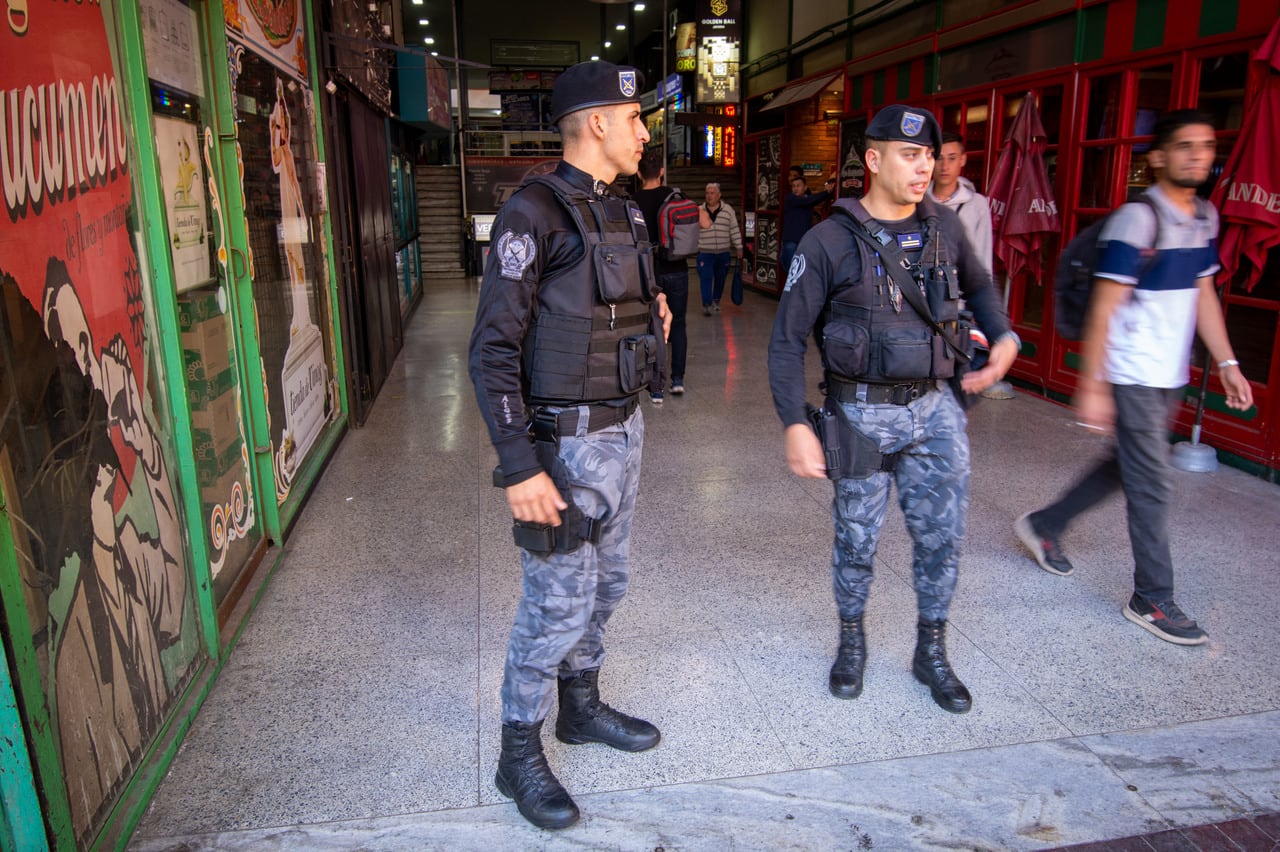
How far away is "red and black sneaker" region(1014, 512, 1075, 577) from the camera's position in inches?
153

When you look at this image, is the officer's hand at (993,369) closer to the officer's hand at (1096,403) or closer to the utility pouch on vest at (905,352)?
the utility pouch on vest at (905,352)

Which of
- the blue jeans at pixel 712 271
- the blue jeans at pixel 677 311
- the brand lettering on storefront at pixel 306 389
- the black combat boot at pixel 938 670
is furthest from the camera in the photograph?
the blue jeans at pixel 712 271

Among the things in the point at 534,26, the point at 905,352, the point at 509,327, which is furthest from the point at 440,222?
the point at 509,327

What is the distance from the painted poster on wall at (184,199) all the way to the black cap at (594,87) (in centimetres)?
140

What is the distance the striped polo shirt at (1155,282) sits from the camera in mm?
3129

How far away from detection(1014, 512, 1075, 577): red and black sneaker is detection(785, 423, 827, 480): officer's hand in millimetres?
1739

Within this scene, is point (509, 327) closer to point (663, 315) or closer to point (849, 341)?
point (663, 315)

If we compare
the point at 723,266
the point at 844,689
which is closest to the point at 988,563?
the point at 844,689

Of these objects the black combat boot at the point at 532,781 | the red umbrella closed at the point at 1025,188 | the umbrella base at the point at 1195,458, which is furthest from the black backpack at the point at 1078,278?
the red umbrella closed at the point at 1025,188

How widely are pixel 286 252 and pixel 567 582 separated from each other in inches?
122

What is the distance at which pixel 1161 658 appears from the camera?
3.20m

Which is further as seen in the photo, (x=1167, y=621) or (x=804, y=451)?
(x=1167, y=621)

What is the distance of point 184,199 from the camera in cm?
320

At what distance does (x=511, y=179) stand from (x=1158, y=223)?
14.5m
